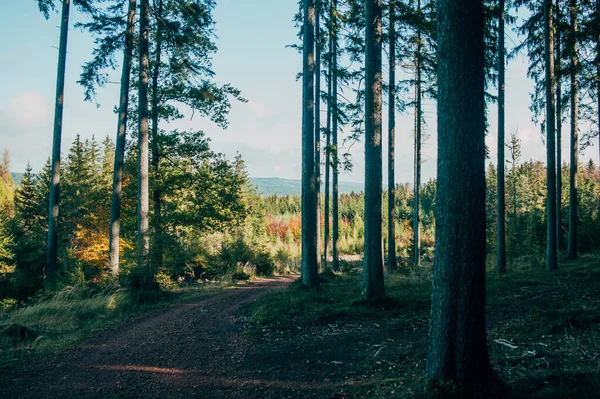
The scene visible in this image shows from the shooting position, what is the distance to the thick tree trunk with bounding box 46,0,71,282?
1299 cm

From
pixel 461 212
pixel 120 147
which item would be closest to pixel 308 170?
pixel 120 147

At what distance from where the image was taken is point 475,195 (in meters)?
3.63

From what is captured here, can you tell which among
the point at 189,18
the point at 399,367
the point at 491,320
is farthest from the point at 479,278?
the point at 189,18

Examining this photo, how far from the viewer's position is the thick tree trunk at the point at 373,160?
900 cm

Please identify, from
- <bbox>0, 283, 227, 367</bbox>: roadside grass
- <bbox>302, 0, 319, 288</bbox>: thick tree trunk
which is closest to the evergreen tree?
<bbox>0, 283, 227, 367</bbox>: roadside grass

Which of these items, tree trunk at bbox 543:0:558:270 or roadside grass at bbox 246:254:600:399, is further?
tree trunk at bbox 543:0:558:270

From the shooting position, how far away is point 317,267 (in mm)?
12305

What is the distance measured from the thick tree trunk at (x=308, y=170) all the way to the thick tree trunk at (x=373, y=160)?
9.91 ft

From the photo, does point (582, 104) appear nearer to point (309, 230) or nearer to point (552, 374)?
point (309, 230)

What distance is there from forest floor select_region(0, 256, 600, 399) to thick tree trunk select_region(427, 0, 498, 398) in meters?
0.46

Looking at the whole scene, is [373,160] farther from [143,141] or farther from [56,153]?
[56,153]

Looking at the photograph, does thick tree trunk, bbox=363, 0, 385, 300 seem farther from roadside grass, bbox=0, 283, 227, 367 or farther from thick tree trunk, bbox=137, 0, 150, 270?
thick tree trunk, bbox=137, 0, 150, 270

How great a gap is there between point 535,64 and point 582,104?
139 inches

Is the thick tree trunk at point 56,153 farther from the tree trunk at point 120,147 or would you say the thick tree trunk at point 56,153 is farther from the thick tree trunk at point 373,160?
the thick tree trunk at point 373,160
